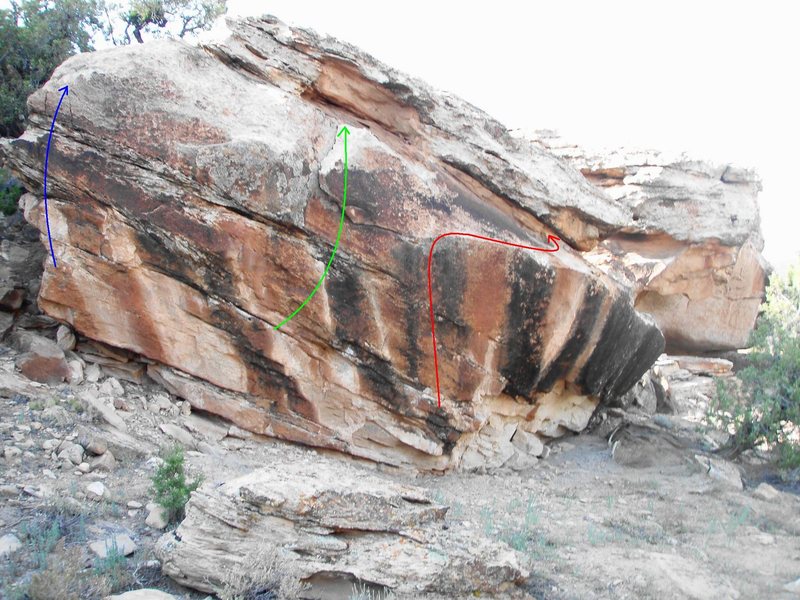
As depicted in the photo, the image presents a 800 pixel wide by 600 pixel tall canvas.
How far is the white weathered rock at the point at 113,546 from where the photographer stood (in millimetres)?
5242

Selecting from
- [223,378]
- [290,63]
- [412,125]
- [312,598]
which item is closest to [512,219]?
[412,125]

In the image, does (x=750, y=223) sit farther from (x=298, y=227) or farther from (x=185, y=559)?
(x=185, y=559)

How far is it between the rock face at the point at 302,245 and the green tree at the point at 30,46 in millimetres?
4481

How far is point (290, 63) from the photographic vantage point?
29.9 ft

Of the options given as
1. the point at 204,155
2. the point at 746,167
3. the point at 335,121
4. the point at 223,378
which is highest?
the point at 746,167

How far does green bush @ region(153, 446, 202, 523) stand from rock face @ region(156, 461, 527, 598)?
54 cm

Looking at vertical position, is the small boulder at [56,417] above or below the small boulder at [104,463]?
above

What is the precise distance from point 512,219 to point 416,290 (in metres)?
2.00

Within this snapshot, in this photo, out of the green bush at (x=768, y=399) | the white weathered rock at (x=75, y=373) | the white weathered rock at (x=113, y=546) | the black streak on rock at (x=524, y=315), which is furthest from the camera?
the green bush at (x=768, y=399)

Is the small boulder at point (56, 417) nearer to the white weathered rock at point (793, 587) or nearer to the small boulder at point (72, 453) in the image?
the small boulder at point (72, 453)

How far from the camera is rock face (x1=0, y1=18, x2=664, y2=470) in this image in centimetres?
796

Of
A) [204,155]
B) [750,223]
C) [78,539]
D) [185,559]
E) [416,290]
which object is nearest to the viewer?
[185,559]

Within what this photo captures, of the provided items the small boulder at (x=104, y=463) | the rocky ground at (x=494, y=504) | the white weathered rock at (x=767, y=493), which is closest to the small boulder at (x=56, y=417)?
the rocky ground at (x=494, y=504)

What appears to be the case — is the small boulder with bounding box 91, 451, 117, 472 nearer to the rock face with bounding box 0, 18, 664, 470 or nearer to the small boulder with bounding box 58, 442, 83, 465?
the small boulder with bounding box 58, 442, 83, 465
